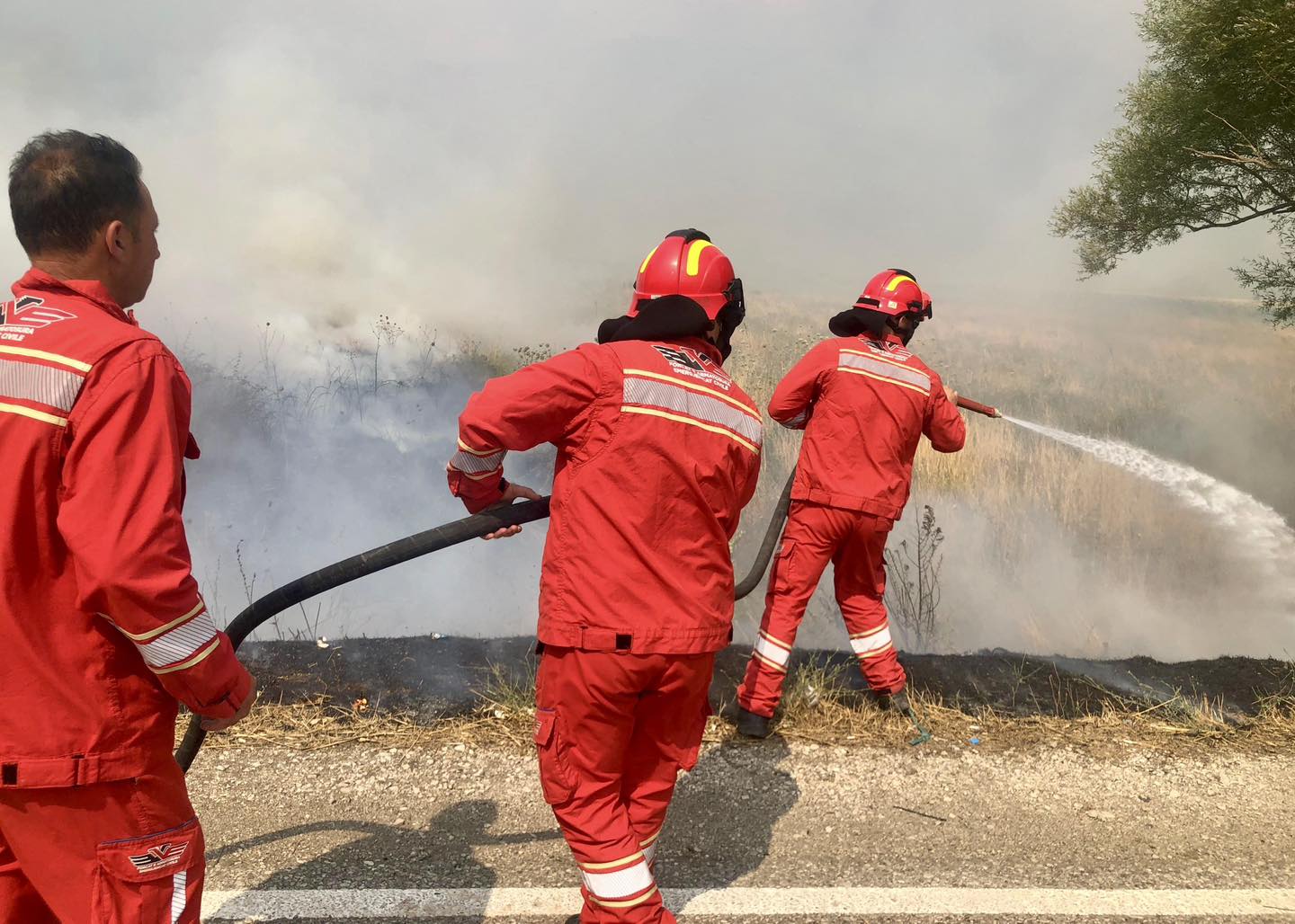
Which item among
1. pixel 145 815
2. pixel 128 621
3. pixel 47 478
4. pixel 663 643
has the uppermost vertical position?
pixel 47 478

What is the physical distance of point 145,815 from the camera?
167 centimetres

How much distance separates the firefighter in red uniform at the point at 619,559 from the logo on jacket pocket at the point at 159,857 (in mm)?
855

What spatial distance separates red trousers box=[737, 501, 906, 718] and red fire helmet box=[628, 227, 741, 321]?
1.94 metres

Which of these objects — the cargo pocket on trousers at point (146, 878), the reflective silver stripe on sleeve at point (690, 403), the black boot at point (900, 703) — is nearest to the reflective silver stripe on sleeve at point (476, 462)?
the reflective silver stripe on sleeve at point (690, 403)

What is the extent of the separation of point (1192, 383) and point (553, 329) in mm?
10157

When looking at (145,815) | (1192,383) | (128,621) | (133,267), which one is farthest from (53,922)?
(1192,383)

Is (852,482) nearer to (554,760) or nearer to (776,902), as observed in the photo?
(776,902)

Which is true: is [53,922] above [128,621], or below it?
below

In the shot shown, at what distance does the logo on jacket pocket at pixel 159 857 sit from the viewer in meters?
1.66

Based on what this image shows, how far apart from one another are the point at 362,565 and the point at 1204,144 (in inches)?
401

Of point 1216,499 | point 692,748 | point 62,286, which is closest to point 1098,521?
point 1216,499

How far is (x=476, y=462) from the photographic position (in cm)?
235

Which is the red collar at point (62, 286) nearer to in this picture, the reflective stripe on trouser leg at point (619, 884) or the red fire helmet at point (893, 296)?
the reflective stripe on trouser leg at point (619, 884)

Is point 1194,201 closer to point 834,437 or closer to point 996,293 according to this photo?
point 834,437
